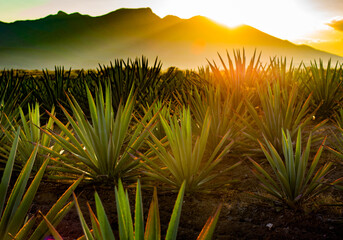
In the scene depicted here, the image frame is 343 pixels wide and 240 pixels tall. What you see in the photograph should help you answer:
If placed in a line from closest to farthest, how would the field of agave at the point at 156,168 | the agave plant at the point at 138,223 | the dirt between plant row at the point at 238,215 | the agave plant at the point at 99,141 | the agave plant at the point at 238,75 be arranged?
the agave plant at the point at 138,223, the field of agave at the point at 156,168, the dirt between plant row at the point at 238,215, the agave plant at the point at 99,141, the agave plant at the point at 238,75

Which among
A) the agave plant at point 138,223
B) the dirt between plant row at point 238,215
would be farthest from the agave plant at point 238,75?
the agave plant at point 138,223

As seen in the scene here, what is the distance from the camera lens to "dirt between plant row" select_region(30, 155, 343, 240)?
6.16 ft

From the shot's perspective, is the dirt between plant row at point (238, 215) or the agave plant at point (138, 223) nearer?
the agave plant at point (138, 223)

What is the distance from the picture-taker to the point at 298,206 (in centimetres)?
207

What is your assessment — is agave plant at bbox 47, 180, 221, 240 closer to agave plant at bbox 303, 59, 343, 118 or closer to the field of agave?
the field of agave

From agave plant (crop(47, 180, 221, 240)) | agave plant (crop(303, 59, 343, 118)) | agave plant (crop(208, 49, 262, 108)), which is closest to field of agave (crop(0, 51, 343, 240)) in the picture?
agave plant (crop(47, 180, 221, 240))

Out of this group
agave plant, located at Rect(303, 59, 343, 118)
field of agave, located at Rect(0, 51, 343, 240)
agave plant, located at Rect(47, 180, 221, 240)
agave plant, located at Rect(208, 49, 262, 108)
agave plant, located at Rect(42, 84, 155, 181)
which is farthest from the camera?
agave plant, located at Rect(303, 59, 343, 118)

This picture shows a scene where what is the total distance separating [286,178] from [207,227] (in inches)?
54.4

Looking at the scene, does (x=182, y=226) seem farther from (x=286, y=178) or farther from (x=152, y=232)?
(x=152, y=232)

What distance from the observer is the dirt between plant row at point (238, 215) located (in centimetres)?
188

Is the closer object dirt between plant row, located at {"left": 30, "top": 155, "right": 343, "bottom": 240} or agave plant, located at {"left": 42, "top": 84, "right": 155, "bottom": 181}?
dirt between plant row, located at {"left": 30, "top": 155, "right": 343, "bottom": 240}

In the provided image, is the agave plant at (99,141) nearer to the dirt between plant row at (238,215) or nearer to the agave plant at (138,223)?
the dirt between plant row at (238,215)

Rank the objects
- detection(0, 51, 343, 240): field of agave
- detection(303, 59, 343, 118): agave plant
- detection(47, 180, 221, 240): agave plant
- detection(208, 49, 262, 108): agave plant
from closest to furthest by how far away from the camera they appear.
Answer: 1. detection(47, 180, 221, 240): agave plant
2. detection(0, 51, 343, 240): field of agave
3. detection(208, 49, 262, 108): agave plant
4. detection(303, 59, 343, 118): agave plant

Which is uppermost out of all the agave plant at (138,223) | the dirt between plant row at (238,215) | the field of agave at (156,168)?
the agave plant at (138,223)
